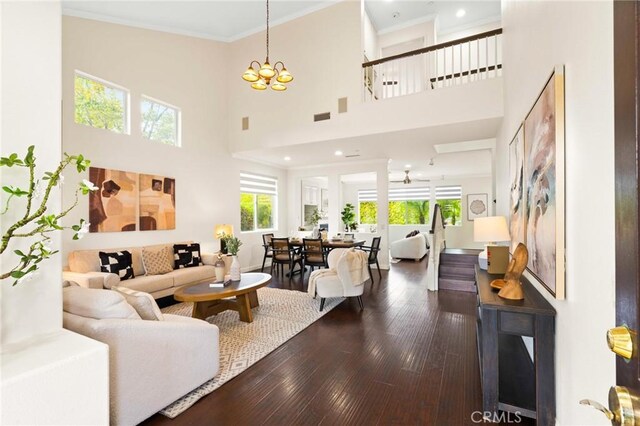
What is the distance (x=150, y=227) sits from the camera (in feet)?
17.3

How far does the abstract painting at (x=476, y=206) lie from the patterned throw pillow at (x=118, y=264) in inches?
395

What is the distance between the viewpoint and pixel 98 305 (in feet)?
6.48

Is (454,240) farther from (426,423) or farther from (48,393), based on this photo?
(48,393)

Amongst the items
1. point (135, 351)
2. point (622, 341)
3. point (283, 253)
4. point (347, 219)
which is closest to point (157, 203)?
point (283, 253)

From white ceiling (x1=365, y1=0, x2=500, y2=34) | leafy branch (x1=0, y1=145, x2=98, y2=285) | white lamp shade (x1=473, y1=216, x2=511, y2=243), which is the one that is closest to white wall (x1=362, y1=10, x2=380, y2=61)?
white ceiling (x1=365, y1=0, x2=500, y2=34)

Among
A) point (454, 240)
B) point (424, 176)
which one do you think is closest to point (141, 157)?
point (424, 176)

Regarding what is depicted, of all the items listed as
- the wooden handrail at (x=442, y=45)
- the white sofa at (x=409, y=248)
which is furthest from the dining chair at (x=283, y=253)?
the wooden handrail at (x=442, y=45)

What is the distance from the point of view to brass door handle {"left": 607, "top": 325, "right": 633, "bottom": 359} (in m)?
0.59

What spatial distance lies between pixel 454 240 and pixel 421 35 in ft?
22.4

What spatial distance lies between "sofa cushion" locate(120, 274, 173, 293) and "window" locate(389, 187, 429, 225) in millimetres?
9123

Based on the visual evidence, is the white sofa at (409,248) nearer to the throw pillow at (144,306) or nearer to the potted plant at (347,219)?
the potted plant at (347,219)

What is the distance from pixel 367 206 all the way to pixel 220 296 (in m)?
9.40

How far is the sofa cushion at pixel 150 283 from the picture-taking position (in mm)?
4143

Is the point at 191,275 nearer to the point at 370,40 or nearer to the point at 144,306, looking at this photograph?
the point at 144,306
